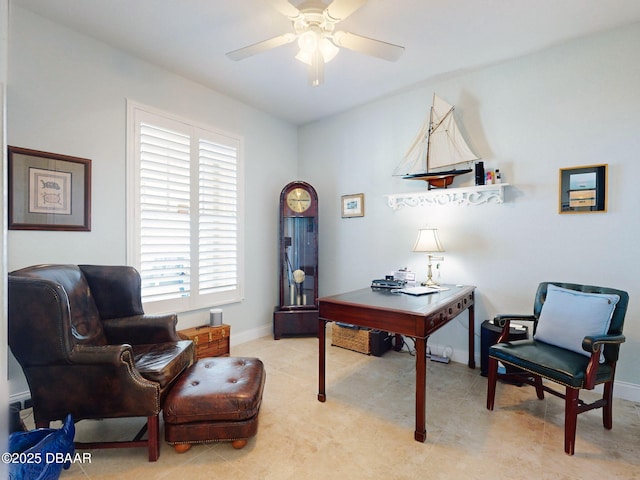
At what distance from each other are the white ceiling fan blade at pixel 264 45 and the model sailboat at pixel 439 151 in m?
1.75

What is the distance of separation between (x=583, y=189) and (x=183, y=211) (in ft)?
12.0

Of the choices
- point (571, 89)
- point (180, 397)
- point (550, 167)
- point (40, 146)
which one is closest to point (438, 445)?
point (180, 397)

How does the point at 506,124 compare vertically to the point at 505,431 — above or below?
above

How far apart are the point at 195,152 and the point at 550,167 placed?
3424 mm

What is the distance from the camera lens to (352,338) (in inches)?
138

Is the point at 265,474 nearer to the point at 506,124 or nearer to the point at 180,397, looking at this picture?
the point at 180,397

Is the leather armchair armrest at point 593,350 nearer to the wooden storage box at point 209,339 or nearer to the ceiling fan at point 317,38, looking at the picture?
the ceiling fan at point 317,38

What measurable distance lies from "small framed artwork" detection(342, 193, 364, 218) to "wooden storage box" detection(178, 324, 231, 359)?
2018 millimetres

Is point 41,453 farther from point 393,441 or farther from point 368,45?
point 368,45

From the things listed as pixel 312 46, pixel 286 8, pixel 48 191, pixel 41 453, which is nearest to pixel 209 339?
pixel 41 453

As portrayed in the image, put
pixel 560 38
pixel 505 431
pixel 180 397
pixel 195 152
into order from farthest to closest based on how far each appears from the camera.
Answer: pixel 195 152 < pixel 560 38 < pixel 505 431 < pixel 180 397

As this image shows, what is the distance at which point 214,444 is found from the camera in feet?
6.30

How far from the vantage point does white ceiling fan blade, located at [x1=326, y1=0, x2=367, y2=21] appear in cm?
175

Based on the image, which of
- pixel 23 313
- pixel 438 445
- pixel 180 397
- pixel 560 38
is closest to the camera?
pixel 23 313
